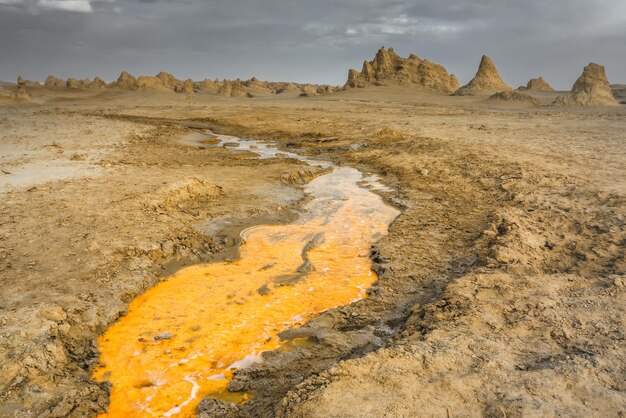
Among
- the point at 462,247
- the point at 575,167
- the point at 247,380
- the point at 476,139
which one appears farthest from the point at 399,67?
the point at 247,380

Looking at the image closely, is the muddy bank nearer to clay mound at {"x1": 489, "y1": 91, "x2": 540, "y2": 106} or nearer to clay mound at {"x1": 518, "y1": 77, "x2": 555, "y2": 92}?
clay mound at {"x1": 489, "y1": 91, "x2": 540, "y2": 106}

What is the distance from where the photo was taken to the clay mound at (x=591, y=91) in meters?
28.0

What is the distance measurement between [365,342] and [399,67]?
49306mm

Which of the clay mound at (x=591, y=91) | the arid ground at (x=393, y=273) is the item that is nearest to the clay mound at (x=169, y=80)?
the clay mound at (x=591, y=91)

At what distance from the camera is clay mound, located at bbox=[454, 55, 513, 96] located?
44.4 meters

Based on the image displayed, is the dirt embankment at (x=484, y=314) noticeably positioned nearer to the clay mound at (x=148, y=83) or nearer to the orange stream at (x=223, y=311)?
the orange stream at (x=223, y=311)

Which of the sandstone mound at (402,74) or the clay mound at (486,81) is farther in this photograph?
the sandstone mound at (402,74)

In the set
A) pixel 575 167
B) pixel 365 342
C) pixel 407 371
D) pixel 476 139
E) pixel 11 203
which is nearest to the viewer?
pixel 407 371

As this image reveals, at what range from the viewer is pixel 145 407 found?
370cm

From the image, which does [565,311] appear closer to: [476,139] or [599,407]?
[599,407]

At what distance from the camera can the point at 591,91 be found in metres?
28.5

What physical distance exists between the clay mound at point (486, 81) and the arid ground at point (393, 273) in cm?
3444

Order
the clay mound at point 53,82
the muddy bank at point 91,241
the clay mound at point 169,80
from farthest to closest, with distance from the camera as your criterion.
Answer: the clay mound at point 169,80, the clay mound at point 53,82, the muddy bank at point 91,241

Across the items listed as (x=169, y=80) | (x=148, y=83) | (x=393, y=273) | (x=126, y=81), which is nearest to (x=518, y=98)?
(x=393, y=273)
